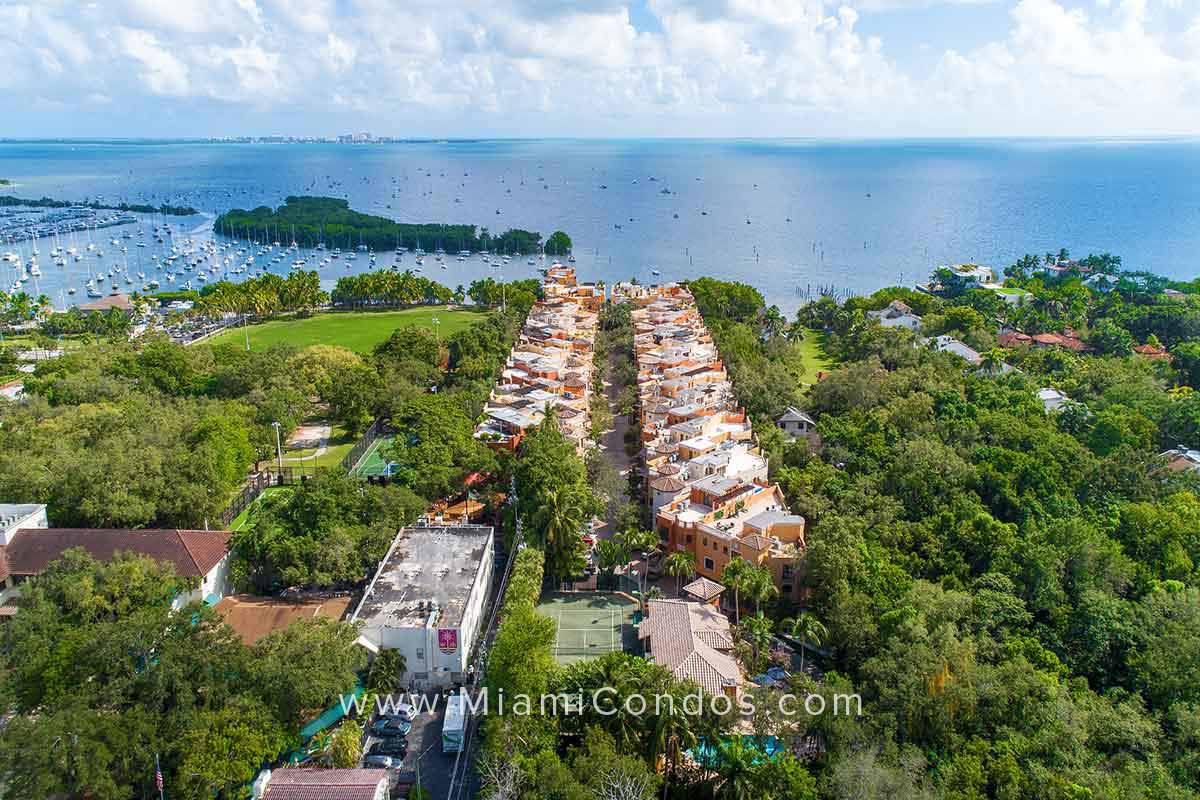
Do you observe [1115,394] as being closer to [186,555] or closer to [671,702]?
[671,702]

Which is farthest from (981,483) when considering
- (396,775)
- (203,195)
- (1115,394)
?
(203,195)

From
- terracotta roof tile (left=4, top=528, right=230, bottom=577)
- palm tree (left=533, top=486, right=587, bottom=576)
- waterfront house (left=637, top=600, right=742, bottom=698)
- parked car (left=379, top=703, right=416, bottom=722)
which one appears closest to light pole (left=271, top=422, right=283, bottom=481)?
terracotta roof tile (left=4, top=528, right=230, bottom=577)

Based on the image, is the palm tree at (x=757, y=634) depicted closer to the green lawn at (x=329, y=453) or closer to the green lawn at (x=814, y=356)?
the green lawn at (x=329, y=453)

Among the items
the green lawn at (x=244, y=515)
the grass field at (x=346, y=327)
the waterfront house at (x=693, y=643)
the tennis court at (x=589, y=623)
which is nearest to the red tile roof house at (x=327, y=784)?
the tennis court at (x=589, y=623)

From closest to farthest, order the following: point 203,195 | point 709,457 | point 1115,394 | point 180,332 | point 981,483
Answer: point 981,483, point 709,457, point 1115,394, point 180,332, point 203,195

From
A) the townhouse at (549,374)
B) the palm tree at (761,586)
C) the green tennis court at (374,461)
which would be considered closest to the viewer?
the palm tree at (761,586)

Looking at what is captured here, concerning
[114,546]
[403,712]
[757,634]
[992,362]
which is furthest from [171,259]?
[757,634]

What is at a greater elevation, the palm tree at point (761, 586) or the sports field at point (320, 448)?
the palm tree at point (761, 586)

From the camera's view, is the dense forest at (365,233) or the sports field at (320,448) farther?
the dense forest at (365,233)
